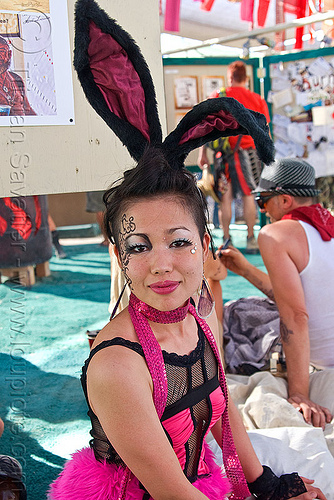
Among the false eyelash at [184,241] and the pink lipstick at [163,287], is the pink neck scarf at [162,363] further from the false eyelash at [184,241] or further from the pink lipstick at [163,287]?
the false eyelash at [184,241]

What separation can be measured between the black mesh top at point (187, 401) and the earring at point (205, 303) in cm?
8

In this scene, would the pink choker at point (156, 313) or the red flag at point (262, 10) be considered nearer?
the pink choker at point (156, 313)

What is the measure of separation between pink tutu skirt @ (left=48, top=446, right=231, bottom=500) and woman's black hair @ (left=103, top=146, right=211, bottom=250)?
0.53 meters

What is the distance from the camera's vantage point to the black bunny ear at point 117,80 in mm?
1146

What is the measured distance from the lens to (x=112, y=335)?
1130 millimetres

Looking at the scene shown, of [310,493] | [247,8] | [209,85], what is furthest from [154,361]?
[247,8]

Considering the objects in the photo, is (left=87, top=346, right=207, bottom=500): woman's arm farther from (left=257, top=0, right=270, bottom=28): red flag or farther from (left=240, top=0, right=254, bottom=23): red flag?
(left=240, top=0, right=254, bottom=23): red flag

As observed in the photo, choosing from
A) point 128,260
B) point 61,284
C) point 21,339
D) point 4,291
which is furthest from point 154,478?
point 61,284

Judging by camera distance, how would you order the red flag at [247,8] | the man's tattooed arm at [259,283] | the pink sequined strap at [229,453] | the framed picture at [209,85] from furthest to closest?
the framed picture at [209,85] < the red flag at [247,8] < the man's tattooed arm at [259,283] < the pink sequined strap at [229,453]

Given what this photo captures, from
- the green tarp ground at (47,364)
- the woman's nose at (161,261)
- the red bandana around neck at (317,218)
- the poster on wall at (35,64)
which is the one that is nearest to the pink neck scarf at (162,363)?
the woman's nose at (161,261)

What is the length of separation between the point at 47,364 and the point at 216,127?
6.84ft

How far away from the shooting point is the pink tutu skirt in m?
1.14

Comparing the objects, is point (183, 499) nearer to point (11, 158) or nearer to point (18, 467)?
point (18, 467)

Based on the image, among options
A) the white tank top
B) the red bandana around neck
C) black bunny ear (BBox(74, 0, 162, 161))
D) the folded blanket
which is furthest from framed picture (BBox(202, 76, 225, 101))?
black bunny ear (BBox(74, 0, 162, 161))
